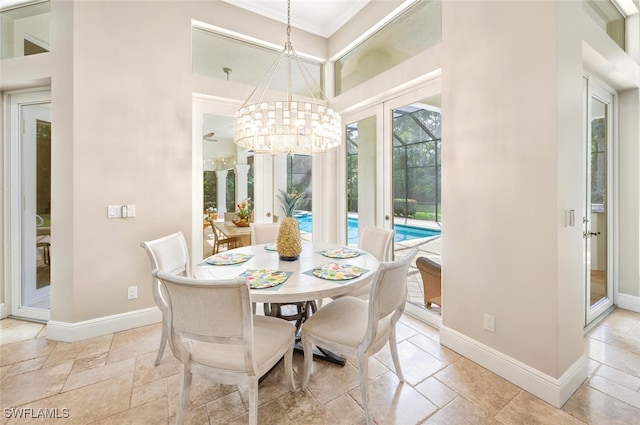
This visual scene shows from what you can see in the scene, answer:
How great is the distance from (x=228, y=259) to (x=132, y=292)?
1.29 metres

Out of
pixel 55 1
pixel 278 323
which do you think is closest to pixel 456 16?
pixel 278 323

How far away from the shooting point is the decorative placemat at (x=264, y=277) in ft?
5.39

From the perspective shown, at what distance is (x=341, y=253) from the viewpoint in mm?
2383

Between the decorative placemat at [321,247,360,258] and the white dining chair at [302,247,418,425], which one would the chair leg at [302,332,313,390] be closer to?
the white dining chair at [302,247,418,425]

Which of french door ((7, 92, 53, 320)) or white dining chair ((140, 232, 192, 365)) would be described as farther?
french door ((7, 92, 53, 320))

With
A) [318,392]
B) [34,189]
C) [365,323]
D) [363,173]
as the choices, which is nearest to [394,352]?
[365,323]

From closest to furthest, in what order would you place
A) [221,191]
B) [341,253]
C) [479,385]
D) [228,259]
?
1. [479,385]
2. [228,259]
3. [341,253]
4. [221,191]

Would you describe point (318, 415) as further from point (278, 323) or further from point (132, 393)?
point (132, 393)

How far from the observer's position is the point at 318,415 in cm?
163

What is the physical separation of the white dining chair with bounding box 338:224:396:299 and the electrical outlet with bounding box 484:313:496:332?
33.9 inches

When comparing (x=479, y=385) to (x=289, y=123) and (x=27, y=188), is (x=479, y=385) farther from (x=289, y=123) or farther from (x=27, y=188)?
(x=27, y=188)

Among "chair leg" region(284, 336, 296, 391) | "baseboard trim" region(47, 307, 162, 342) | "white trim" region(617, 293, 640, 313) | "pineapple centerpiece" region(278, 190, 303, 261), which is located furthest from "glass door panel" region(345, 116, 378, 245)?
"white trim" region(617, 293, 640, 313)

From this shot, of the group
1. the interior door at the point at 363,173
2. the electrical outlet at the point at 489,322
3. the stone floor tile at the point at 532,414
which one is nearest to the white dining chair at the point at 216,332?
the stone floor tile at the point at 532,414

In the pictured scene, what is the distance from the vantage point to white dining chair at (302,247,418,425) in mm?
1508
